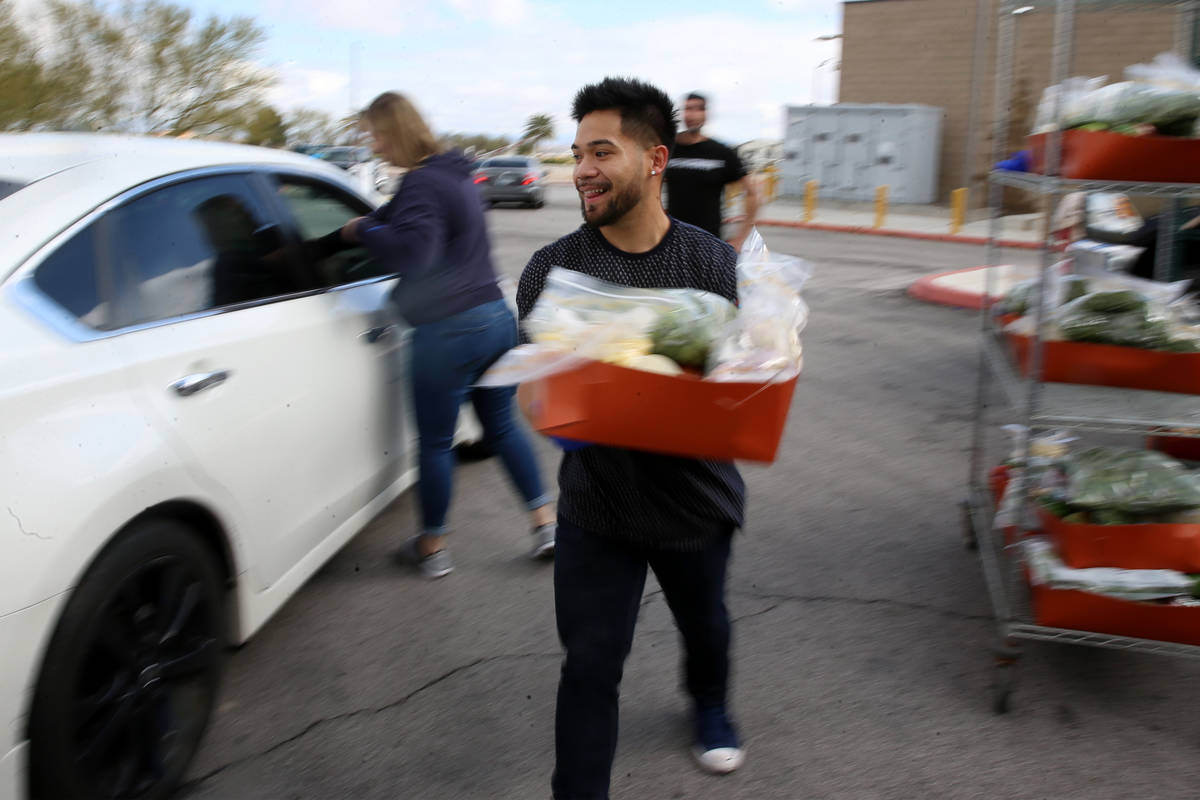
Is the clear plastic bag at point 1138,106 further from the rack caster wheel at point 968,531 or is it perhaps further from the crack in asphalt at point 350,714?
the crack in asphalt at point 350,714

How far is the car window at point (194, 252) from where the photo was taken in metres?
2.84

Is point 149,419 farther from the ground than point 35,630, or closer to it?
farther from the ground

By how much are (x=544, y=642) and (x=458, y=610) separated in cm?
42

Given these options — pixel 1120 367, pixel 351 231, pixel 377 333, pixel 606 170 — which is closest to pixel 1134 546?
pixel 1120 367

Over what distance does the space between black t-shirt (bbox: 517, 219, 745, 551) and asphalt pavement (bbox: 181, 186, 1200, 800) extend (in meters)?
0.85

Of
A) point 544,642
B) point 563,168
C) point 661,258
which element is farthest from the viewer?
point 563,168

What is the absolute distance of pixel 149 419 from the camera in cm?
264

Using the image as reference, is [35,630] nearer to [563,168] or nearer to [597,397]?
[597,397]

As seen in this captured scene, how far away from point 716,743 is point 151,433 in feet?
5.63

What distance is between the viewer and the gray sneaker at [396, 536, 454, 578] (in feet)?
13.8

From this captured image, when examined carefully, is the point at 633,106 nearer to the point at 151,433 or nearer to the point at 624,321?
the point at 624,321

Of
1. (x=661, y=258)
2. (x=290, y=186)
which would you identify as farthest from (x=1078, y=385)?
(x=290, y=186)

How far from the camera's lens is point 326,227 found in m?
4.09

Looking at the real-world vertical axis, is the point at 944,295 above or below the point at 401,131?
below
